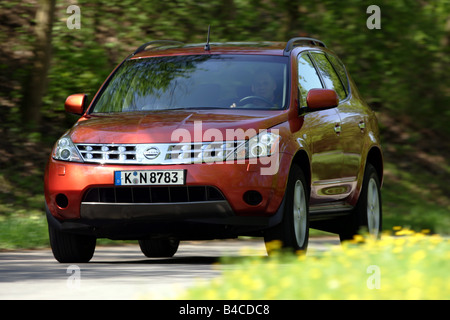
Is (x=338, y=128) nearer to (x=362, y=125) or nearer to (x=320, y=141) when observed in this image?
(x=320, y=141)

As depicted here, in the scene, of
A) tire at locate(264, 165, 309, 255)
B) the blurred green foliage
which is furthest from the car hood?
the blurred green foliage

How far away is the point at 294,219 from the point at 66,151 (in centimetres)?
201

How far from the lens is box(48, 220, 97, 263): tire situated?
9906mm

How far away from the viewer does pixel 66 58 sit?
18.4 m

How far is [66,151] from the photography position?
380 inches

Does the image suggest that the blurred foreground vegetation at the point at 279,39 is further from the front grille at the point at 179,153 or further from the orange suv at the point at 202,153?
the front grille at the point at 179,153

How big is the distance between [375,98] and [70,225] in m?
12.1

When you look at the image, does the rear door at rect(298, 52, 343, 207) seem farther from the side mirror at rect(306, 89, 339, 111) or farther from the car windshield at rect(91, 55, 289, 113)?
the car windshield at rect(91, 55, 289, 113)

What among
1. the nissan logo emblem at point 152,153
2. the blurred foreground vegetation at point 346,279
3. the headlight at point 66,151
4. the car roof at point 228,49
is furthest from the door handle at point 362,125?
the blurred foreground vegetation at point 346,279

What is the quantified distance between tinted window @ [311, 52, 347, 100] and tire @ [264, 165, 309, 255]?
1.81m

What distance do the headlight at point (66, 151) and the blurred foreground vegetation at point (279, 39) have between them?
21.1 feet

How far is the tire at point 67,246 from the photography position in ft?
32.5
